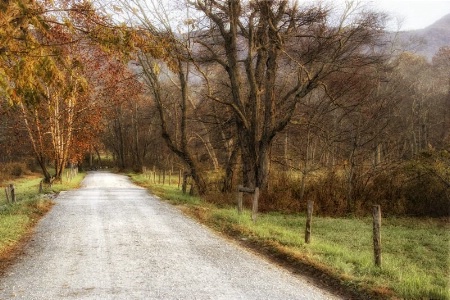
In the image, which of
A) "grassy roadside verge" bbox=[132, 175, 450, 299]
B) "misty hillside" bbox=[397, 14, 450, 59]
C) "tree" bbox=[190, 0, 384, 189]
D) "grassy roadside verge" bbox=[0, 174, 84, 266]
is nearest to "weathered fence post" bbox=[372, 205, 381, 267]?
"grassy roadside verge" bbox=[132, 175, 450, 299]

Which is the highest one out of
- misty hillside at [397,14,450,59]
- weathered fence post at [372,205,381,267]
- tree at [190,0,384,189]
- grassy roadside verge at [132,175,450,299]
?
misty hillside at [397,14,450,59]

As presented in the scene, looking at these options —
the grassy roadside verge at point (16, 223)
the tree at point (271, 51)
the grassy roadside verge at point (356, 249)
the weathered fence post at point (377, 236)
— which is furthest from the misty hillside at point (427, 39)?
the grassy roadside verge at point (16, 223)

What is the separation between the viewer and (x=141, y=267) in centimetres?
748

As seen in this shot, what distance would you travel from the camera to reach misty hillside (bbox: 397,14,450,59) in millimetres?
35875

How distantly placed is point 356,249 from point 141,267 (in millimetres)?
6388

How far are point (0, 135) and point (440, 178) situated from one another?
151 ft

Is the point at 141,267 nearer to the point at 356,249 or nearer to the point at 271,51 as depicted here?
the point at 356,249

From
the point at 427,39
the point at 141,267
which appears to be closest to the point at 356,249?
the point at 141,267

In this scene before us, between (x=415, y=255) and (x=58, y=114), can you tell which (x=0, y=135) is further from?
(x=415, y=255)

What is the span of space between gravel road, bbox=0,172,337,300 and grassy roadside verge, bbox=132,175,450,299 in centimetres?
69

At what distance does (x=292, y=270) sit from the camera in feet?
25.8

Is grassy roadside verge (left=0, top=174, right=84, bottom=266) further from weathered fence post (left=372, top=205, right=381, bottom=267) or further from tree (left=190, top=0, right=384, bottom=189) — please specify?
tree (left=190, top=0, right=384, bottom=189)

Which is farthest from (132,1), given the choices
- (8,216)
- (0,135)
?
(0,135)

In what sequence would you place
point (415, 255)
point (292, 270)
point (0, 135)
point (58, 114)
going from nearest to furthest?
point (292, 270), point (415, 255), point (58, 114), point (0, 135)
